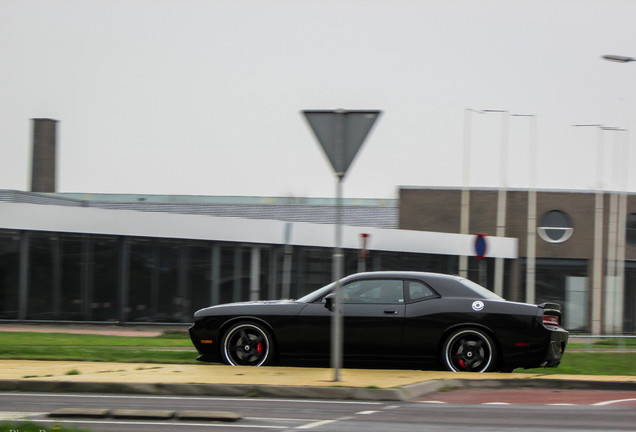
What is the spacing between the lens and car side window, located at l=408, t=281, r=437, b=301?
44.2ft

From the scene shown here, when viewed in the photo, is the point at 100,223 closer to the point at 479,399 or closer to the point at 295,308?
the point at 295,308

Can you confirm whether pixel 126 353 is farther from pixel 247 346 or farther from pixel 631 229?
pixel 631 229

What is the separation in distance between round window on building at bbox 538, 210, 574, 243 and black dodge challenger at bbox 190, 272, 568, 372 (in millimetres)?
29702

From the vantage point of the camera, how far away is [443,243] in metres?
38.3

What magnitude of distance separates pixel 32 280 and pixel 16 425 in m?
21.9

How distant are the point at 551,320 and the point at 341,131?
405 centimetres

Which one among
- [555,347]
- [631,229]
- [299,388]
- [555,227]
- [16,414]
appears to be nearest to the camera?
[16,414]

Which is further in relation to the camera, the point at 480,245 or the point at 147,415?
the point at 480,245

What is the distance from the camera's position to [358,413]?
9.25 meters

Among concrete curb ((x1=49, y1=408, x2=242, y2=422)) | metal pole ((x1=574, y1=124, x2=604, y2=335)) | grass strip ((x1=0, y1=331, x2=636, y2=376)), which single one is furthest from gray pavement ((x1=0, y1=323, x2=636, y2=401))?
metal pole ((x1=574, y1=124, x2=604, y2=335))

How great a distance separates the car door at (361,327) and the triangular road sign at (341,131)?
108 inches

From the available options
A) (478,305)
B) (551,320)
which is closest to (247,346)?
(478,305)

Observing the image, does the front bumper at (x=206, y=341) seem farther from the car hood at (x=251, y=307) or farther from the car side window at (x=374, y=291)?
the car side window at (x=374, y=291)

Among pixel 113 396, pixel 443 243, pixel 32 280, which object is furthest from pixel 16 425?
pixel 443 243
